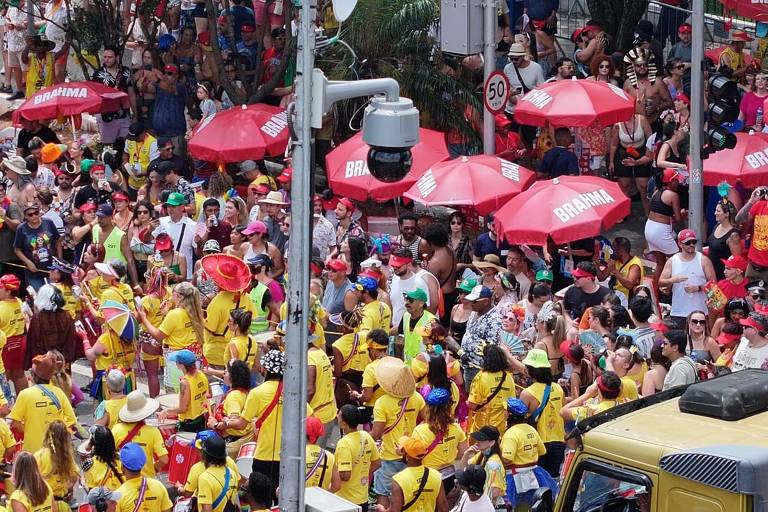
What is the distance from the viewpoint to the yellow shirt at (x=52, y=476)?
425 inches

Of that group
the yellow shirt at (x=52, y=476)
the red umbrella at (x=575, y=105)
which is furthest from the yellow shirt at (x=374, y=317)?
the red umbrella at (x=575, y=105)

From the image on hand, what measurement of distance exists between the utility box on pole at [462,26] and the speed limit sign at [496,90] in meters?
0.45

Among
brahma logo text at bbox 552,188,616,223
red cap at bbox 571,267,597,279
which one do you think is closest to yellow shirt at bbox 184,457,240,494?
red cap at bbox 571,267,597,279

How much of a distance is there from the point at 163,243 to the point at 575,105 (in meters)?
4.89

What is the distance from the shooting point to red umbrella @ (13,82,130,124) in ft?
68.0

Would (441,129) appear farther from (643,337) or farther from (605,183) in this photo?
(643,337)

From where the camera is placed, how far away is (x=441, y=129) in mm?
19500

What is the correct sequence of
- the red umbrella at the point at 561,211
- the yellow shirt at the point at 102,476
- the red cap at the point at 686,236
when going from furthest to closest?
the red umbrella at the point at 561,211 → the red cap at the point at 686,236 → the yellow shirt at the point at 102,476

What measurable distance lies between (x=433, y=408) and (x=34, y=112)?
38.2 ft

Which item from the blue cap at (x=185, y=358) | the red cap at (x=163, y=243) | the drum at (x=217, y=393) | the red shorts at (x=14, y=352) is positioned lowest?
the red shorts at (x=14, y=352)

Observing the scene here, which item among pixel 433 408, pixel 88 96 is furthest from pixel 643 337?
pixel 88 96

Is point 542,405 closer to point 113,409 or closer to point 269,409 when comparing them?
point 269,409

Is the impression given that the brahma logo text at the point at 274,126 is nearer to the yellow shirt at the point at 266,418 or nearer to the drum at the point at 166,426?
the drum at the point at 166,426

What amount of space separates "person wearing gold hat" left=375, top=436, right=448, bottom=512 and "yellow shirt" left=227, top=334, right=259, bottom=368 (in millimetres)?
2665
